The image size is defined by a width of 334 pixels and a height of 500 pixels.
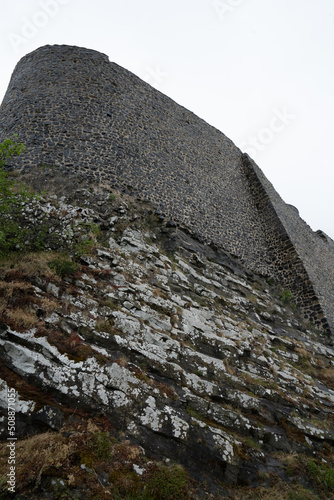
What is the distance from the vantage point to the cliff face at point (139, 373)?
15.1 ft

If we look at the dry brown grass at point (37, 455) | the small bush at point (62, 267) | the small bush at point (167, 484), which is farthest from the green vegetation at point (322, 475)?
the small bush at point (62, 267)

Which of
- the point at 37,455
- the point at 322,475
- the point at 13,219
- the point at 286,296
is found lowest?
the point at 37,455

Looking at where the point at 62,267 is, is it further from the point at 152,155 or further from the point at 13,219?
the point at 152,155

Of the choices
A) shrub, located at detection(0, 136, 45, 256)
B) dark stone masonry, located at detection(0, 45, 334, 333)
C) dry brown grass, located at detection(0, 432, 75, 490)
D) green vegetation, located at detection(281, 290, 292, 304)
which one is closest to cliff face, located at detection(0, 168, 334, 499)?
dry brown grass, located at detection(0, 432, 75, 490)

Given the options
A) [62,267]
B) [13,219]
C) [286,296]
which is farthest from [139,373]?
[286,296]

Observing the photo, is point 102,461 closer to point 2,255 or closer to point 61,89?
point 2,255

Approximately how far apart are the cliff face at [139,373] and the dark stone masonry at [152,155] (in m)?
1.78

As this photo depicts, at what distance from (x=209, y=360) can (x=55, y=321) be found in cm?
371

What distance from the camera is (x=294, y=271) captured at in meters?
15.1

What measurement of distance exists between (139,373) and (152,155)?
400 inches

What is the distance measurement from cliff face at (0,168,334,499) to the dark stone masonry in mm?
1778

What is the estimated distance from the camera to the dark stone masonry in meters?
12.2

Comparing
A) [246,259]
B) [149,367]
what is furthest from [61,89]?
[149,367]

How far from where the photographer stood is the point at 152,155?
1392 centimetres
